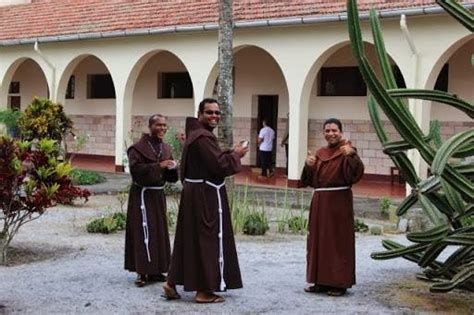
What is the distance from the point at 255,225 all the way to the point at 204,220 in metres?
4.52

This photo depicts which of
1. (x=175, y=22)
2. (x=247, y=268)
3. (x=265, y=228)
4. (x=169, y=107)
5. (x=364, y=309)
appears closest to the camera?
(x=364, y=309)

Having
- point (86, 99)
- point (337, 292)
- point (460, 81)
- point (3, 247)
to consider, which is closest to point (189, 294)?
point (337, 292)

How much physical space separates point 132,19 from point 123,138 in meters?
3.23

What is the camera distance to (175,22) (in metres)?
19.0

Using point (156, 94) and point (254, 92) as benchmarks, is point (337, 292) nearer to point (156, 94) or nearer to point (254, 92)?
point (254, 92)

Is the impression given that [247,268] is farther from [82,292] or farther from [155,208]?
[82,292]

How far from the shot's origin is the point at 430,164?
6.09m

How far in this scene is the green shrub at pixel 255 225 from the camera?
36.7 feet

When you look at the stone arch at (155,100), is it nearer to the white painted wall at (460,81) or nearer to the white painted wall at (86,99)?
the white painted wall at (86,99)

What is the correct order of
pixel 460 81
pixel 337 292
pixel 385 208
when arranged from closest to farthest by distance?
pixel 337 292, pixel 385 208, pixel 460 81

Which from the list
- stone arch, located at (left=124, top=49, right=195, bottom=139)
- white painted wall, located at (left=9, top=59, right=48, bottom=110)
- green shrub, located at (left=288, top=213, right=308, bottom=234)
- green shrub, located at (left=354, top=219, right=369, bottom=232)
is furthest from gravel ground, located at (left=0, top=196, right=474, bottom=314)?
white painted wall, located at (left=9, top=59, right=48, bottom=110)

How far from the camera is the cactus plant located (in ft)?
20.0

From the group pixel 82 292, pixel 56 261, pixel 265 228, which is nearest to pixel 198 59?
pixel 265 228

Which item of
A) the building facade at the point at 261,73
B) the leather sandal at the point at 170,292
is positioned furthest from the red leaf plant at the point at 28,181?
the building facade at the point at 261,73
